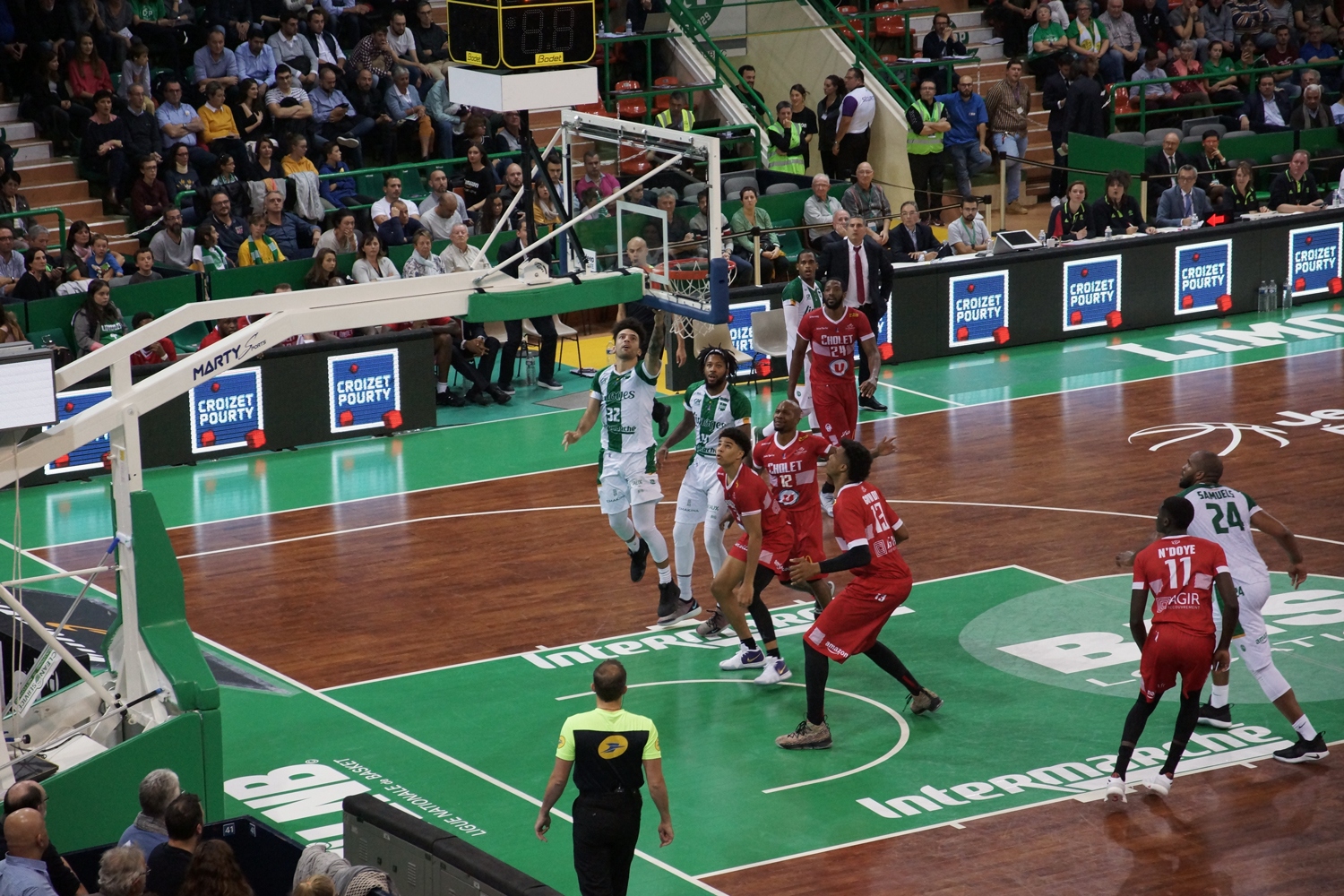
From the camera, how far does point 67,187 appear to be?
2447 centimetres

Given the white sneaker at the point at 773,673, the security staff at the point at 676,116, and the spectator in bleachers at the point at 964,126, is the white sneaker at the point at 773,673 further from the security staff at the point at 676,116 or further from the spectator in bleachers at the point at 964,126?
the spectator in bleachers at the point at 964,126

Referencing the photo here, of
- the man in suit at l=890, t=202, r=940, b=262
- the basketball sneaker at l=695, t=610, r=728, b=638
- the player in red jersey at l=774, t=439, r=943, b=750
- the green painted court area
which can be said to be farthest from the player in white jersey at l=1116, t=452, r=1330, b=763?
the man in suit at l=890, t=202, r=940, b=262

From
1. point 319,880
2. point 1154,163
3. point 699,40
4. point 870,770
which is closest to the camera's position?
point 319,880

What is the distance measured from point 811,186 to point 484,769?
14789 mm

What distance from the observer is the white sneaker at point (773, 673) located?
1354 cm

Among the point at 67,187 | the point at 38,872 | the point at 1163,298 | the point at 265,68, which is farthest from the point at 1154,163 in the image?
the point at 38,872

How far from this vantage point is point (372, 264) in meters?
21.5

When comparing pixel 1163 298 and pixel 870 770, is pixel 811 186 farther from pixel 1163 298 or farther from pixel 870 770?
pixel 870 770

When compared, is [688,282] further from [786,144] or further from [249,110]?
[786,144]

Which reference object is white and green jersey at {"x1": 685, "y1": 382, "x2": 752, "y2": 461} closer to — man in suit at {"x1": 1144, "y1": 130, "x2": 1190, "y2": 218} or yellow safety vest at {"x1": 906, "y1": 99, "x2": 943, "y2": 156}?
man in suit at {"x1": 1144, "y1": 130, "x2": 1190, "y2": 218}

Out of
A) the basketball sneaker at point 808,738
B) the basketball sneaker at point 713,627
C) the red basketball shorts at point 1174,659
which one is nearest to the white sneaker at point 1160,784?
the red basketball shorts at point 1174,659

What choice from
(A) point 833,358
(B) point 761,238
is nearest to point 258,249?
(B) point 761,238

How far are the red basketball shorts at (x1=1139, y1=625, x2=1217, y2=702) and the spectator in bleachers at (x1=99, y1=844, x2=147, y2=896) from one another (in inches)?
231

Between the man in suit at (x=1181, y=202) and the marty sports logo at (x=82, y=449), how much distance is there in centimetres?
1355
